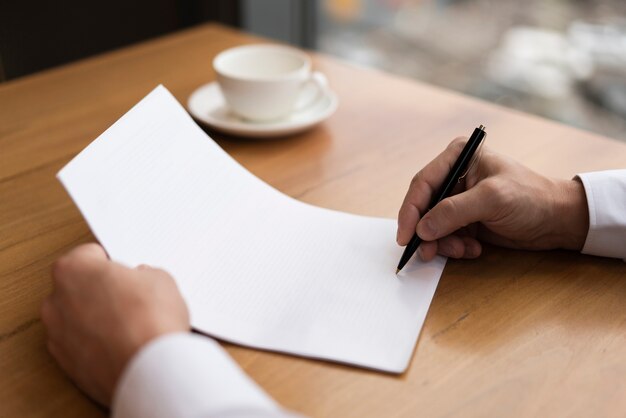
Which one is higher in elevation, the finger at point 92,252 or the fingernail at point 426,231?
the finger at point 92,252

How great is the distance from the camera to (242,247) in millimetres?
717

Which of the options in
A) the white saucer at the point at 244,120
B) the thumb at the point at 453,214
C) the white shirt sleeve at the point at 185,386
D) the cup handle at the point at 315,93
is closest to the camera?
the white shirt sleeve at the point at 185,386

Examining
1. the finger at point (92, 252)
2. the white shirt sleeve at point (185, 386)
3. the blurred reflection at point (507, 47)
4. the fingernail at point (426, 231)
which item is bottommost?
the blurred reflection at point (507, 47)

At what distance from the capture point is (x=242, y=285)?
0.67 metres

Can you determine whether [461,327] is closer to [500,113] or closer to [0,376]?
[0,376]

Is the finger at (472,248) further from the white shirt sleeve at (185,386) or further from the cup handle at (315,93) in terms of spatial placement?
the cup handle at (315,93)

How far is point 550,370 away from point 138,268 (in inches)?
14.5

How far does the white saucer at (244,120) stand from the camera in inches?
39.7

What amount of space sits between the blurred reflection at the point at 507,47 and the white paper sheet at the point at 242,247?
1256 mm

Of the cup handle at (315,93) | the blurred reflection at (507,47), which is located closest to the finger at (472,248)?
the cup handle at (315,93)

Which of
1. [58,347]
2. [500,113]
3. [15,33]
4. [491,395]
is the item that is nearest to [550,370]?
[491,395]

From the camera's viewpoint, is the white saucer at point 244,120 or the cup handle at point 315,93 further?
the cup handle at point 315,93

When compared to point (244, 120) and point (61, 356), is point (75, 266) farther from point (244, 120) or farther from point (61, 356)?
point (244, 120)

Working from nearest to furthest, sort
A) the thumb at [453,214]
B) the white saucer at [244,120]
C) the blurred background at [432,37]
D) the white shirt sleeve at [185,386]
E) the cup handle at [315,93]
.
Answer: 1. the white shirt sleeve at [185,386]
2. the thumb at [453,214]
3. the white saucer at [244,120]
4. the cup handle at [315,93]
5. the blurred background at [432,37]
